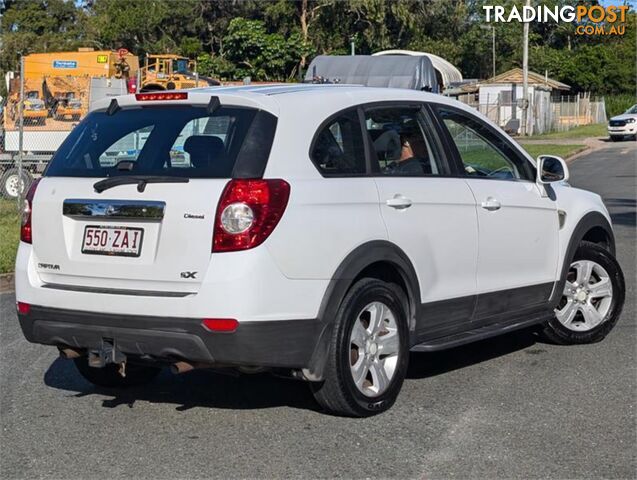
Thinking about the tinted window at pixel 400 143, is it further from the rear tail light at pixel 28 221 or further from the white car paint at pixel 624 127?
the white car paint at pixel 624 127

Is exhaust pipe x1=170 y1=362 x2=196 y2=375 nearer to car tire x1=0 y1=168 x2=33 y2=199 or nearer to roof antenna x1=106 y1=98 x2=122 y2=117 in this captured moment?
roof antenna x1=106 y1=98 x2=122 y2=117

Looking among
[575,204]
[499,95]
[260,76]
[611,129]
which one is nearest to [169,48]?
[260,76]

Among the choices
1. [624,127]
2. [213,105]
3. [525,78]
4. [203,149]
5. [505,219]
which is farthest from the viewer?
[624,127]

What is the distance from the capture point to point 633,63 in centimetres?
7738

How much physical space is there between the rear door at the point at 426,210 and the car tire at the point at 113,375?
181 cm

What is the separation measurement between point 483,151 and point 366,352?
1977 millimetres

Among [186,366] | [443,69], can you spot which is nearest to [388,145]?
[186,366]

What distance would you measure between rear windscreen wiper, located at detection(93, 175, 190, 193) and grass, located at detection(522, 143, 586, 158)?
2864 centimetres

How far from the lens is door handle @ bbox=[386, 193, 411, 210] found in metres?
5.97

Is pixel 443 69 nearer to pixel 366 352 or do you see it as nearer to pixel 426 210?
pixel 426 210

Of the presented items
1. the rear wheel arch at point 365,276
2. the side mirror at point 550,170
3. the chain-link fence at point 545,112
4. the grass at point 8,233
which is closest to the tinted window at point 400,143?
the rear wheel arch at point 365,276

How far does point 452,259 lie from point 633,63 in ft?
248

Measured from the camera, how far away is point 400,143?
250 inches

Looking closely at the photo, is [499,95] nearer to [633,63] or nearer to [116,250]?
[633,63]
